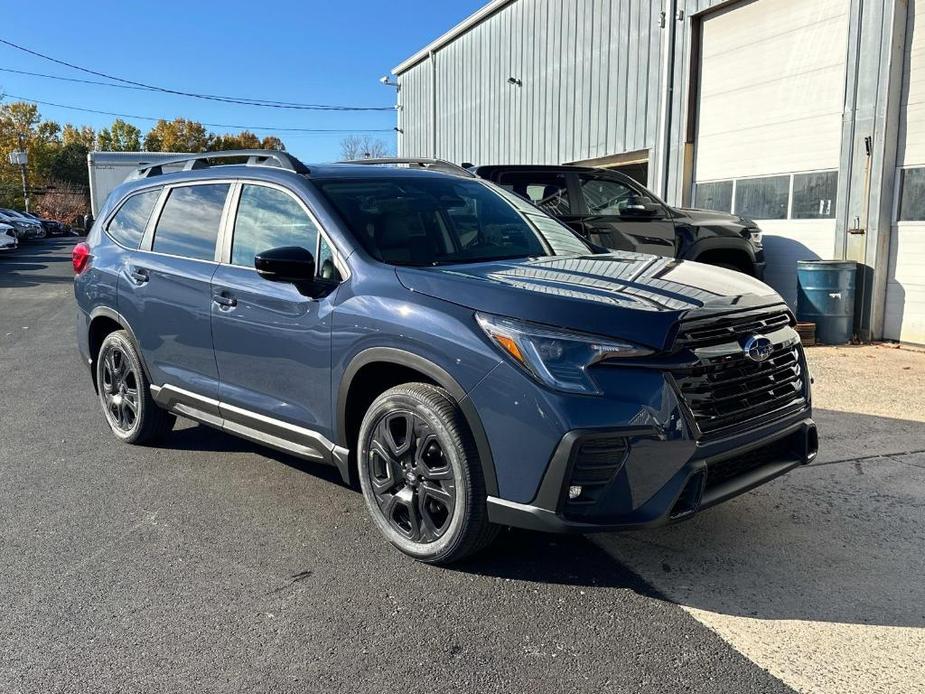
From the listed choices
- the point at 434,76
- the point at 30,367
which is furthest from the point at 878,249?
the point at 434,76

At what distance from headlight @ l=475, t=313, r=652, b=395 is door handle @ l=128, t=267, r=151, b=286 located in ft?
9.51

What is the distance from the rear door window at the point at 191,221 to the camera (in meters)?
4.47

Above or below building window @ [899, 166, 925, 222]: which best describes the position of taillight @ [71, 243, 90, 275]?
below

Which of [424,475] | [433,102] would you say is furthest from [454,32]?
[424,475]

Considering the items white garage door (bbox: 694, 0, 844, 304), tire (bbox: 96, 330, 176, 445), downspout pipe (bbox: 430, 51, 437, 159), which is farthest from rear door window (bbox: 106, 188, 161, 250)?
downspout pipe (bbox: 430, 51, 437, 159)

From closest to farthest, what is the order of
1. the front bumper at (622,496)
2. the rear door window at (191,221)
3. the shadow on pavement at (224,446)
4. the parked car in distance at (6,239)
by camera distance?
the front bumper at (622,496), the rear door window at (191,221), the shadow on pavement at (224,446), the parked car in distance at (6,239)

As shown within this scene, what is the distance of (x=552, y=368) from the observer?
2832 mm

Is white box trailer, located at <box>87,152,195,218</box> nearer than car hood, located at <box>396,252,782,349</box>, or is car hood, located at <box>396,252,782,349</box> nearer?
car hood, located at <box>396,252,782,349</box>

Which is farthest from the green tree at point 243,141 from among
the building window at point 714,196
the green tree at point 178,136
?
the building window at point 714,196

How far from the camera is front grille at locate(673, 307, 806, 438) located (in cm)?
295

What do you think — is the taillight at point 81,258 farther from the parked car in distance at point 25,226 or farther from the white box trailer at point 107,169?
the parked car in distance at point 25,226

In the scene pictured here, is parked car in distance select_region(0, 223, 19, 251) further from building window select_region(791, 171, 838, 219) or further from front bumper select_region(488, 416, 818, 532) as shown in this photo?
front bumper select_region(488, 416, 818, 532)

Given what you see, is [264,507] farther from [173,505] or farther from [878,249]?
[878,249]

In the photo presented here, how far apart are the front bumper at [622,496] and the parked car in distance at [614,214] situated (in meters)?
5.38
